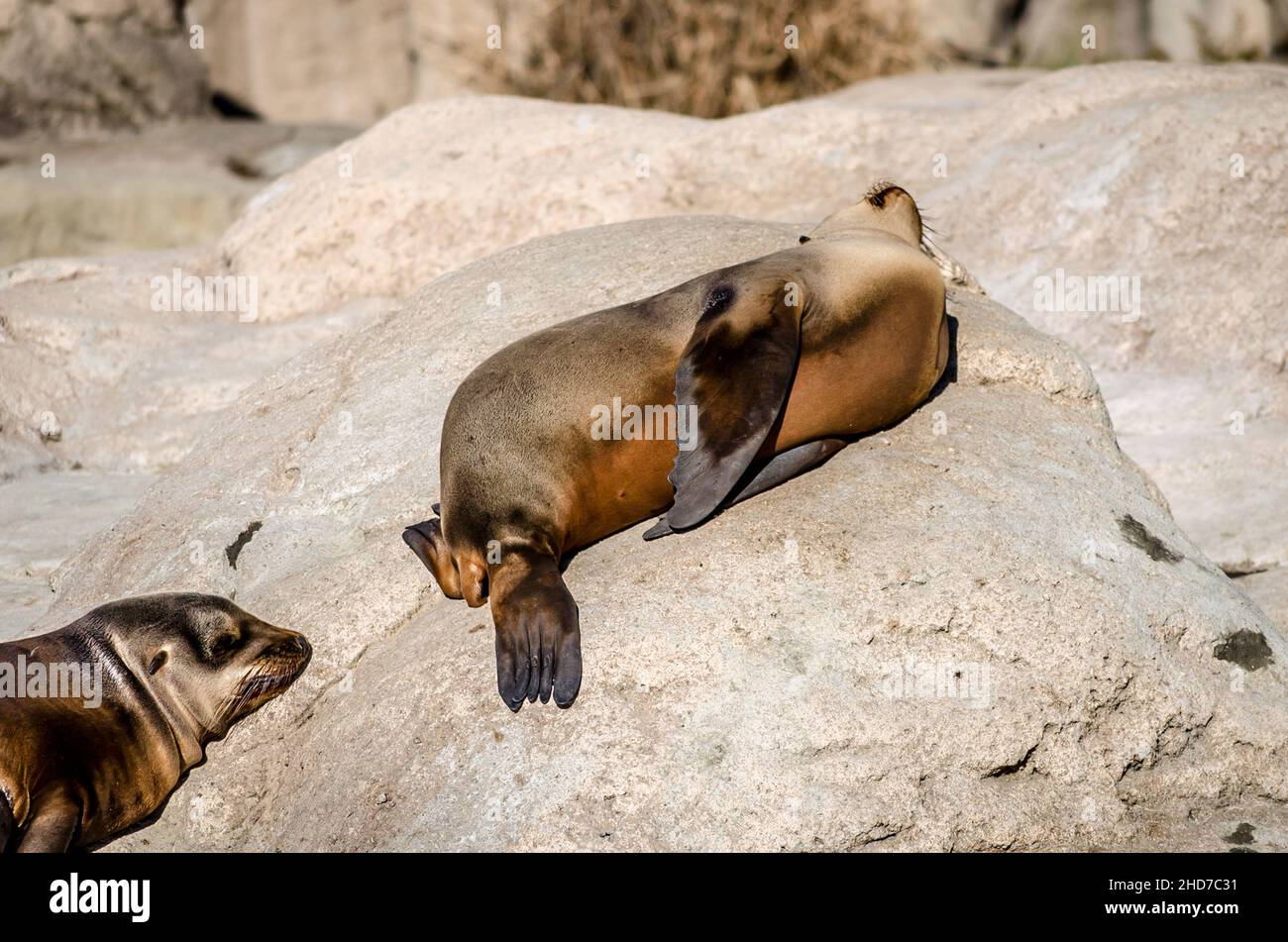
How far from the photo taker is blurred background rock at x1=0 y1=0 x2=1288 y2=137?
1196 cm

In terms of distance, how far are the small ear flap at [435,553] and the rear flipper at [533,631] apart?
271mm

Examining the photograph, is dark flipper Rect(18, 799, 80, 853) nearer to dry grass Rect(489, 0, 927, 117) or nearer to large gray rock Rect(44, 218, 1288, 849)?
large gray rock Rect(44, 218, 1288, 849)

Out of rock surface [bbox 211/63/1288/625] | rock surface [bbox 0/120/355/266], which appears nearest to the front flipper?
rock surface [bbox 211/63/1288/625]

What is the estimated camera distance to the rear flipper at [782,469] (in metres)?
3.98

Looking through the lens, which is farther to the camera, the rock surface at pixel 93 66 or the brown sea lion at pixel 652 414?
the rock surface at pixel 93 66

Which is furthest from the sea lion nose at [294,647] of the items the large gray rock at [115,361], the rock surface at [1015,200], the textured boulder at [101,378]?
the rock surface at [1015,200]

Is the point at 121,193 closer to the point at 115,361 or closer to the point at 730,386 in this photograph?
the point at 115,361

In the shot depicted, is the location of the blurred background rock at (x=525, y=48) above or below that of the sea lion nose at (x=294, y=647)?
below

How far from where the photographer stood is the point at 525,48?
42.0ft

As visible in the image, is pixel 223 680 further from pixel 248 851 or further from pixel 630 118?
pixel 630 118

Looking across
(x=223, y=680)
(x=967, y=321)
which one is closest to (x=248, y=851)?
(x=223, y=680)

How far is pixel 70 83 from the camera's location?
12430mm

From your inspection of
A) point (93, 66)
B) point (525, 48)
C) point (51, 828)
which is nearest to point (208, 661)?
point (51, 828)

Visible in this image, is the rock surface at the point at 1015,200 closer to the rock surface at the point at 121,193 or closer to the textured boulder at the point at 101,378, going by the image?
the textured boulder at the point at 101,378
